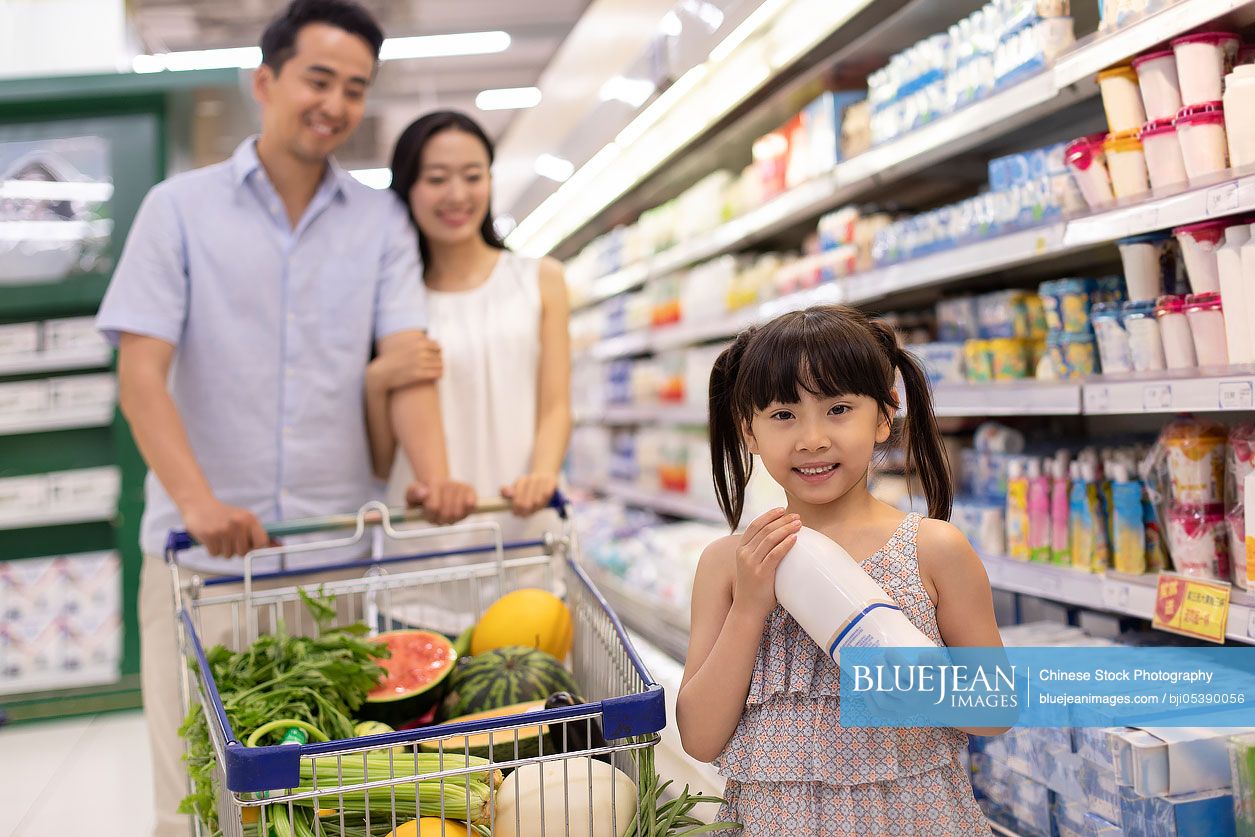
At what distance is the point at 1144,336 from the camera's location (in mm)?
1833

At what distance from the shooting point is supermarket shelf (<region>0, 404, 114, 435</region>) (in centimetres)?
418

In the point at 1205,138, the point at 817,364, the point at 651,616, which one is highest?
the point at 1205,138

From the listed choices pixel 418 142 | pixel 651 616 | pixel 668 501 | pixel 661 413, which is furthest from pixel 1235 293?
pixel 668 501

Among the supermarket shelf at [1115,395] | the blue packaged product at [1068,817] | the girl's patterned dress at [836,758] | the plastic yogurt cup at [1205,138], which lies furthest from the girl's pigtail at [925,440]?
the plastic yogurt cup at [1205,138]

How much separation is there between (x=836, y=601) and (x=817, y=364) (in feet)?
0.91

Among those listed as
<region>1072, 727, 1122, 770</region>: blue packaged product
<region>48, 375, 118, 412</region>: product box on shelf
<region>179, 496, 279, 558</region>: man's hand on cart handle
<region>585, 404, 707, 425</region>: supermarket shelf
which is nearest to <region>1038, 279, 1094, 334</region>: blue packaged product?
<region>1072, 727, 1122, 770</region>: blue packaged product

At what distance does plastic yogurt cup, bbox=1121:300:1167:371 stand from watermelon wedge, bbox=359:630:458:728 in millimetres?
1323

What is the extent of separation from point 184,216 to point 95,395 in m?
2.59

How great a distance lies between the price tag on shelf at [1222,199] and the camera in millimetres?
1546

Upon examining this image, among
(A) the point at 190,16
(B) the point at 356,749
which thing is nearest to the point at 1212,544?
(B) the point at 356,749

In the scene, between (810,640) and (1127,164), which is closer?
(810,640)

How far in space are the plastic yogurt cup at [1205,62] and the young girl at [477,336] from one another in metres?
1.35

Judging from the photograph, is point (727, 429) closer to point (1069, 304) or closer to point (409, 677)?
point (409, 677)

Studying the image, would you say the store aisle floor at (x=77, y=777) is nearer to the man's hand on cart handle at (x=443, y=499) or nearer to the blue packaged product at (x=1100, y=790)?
the man's hand on cart handle at (x=443, y=499)
